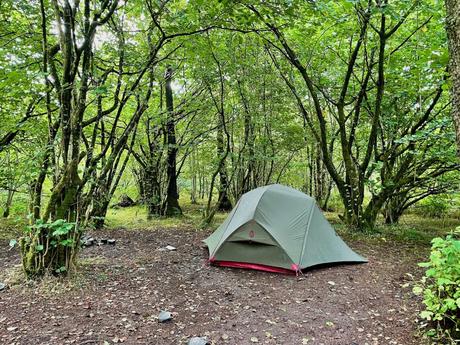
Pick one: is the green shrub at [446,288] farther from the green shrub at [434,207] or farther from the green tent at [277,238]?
the green shrub at [434,207]

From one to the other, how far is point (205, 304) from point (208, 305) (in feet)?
0.16

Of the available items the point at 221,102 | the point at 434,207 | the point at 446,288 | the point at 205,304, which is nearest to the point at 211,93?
the point at 221,102

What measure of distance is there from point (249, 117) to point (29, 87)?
20.3 ft

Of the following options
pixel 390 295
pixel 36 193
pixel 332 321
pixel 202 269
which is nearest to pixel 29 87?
pixel 36 193

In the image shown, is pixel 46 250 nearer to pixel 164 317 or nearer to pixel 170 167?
pixel 164 317

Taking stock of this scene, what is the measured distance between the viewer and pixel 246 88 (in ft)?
34.8

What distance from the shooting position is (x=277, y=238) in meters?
5.67

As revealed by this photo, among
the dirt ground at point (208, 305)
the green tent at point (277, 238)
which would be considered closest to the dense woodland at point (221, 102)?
the dirt ground at point (208, 305)

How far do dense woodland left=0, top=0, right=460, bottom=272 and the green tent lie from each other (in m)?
2.31

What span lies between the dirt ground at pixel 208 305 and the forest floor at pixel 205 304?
0.04ft

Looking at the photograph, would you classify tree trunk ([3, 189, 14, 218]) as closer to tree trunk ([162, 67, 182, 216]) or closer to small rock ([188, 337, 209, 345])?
tree trunk ([162, 67, 182, 216])

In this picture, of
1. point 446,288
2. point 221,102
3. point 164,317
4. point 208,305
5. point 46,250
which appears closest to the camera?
point 446,288

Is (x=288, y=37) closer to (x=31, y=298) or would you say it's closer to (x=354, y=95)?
(x=354, y=95)

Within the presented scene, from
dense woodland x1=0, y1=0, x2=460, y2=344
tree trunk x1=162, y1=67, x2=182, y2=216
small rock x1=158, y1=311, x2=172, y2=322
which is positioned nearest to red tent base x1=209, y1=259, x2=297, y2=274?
dense woodland x1=0, y1=0, x2=460, y2=344
